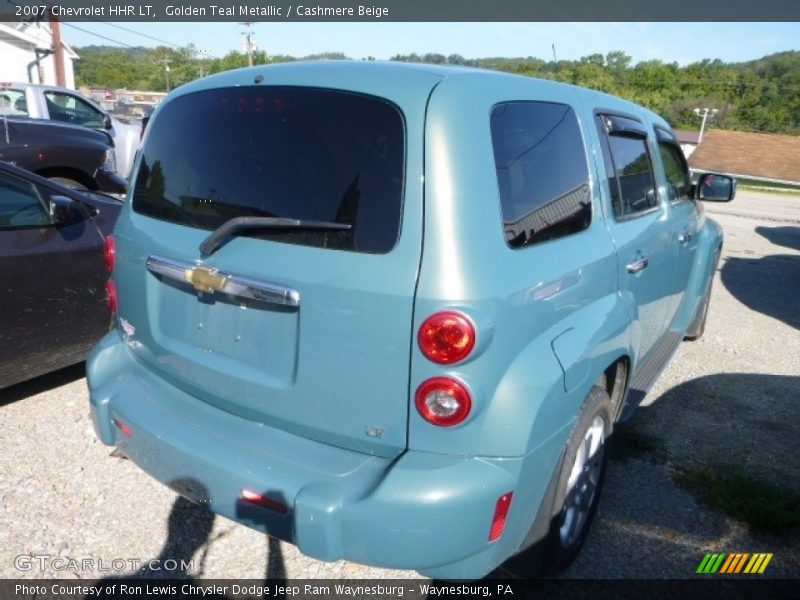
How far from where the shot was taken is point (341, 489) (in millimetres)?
1874

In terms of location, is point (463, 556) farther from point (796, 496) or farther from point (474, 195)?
point (796, 496)

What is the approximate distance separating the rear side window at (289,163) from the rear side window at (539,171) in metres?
0.38

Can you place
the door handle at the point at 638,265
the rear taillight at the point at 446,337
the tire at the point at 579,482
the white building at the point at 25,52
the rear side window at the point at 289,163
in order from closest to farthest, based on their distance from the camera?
the rear taillight at the point at 446,337, the rear side window at the point at 289,163, the tire at the point at 579,482, the door handle at the point at 638,265, the white building at the point at 25,52

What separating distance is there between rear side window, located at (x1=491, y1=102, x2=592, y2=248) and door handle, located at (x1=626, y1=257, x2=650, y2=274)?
1.33 feet

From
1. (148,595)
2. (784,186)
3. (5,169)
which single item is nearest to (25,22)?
(5,169)

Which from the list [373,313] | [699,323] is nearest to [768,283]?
[699,323]

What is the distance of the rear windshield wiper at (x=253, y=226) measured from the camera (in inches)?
77.0

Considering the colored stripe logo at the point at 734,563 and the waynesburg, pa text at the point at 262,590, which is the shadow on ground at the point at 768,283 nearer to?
the colored stripe logo at the point at 734,563

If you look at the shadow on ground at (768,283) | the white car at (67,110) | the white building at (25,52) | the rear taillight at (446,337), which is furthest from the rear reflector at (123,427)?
the white building at (25,52)

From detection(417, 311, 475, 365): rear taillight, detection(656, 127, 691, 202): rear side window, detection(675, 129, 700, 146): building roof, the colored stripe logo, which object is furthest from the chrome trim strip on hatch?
detection(675, 129, 700, 146): building roof

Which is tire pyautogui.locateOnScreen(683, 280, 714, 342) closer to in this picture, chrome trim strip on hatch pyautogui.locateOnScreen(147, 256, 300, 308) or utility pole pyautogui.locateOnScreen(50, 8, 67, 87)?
chrome trim strip on hatch pyautogui.locateOnScreen(147, 256, 300, 308)

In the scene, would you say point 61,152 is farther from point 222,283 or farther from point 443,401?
point 443,401

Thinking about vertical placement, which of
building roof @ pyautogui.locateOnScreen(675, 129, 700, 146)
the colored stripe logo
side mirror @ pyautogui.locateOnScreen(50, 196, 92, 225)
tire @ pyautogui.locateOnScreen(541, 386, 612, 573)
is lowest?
building roof @ pyautogui.locateOnScreen(675, 129, 700, 146)

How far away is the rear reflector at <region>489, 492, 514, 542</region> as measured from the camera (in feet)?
6.20
